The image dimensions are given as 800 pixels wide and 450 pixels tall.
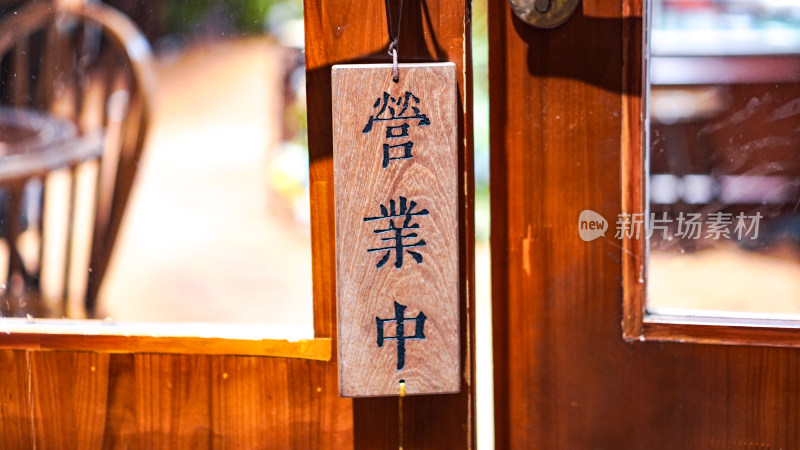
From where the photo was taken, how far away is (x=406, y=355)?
1.06 m

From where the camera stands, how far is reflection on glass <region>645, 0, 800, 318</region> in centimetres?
113

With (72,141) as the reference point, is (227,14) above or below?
above

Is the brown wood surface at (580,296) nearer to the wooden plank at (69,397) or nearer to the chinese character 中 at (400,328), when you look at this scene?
the chinese character 中 at (400,328)

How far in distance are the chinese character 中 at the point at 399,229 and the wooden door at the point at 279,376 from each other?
12cm

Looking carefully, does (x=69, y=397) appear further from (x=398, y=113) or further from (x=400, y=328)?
(x=398, y=113)

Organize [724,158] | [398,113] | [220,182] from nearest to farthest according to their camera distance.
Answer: [398,113]
[724,158]
[220,182]

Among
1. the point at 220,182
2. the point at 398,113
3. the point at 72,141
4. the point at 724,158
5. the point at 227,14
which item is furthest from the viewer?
the point at 72,141

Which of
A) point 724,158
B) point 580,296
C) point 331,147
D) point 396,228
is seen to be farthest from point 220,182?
point 724,158

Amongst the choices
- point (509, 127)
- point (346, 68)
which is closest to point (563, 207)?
point (509, 127)

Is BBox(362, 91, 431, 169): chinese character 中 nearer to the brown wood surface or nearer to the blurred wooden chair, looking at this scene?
the brown wood surface

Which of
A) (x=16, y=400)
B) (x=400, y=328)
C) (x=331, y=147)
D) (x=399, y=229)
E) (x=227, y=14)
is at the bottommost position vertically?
(x=16, y=400)

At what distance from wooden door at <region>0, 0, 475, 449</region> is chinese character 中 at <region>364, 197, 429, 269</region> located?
0.39 feet

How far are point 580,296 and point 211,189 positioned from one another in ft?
3.18

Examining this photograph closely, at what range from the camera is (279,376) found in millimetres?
1225
